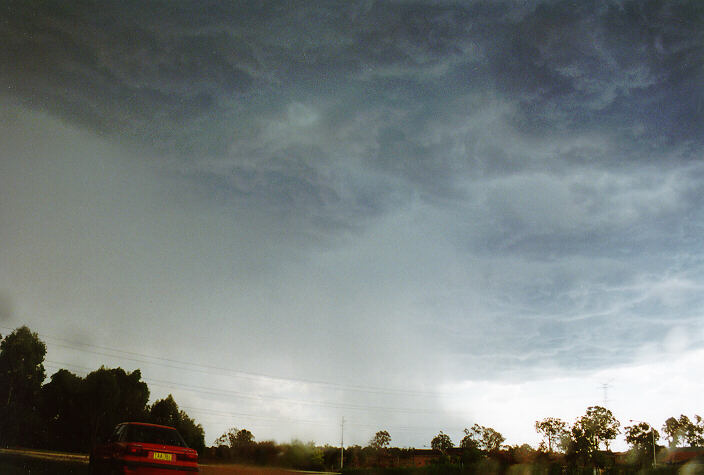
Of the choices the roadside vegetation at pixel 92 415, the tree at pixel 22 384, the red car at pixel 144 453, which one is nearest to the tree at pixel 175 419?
the roadside vegetation at pixel 92 415

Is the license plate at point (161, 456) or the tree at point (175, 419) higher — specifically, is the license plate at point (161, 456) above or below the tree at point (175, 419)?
above

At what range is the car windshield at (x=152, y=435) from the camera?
12664 millimetres

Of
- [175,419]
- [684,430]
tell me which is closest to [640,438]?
[684,430]

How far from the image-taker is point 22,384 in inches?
2581

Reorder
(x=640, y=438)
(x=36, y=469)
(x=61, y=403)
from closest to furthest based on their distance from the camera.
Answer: (x=36, y=469)
(x=61, y=403)
(x=640, y=438)

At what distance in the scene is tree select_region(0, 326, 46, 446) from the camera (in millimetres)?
63062

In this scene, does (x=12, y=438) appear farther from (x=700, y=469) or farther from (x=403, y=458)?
(x=700, y=469)

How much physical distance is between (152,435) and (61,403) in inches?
2711

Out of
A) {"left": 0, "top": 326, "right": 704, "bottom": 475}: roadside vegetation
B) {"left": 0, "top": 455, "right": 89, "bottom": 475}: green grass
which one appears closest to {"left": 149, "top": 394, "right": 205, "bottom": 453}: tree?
{"left": 0, "top": 326, "right": 704, "bottom": 475}: roadside vegetation

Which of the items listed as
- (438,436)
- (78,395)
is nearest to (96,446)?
(78,395)

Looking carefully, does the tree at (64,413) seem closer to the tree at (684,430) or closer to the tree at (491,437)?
the tree at (491,437)

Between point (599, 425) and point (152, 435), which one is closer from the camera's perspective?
point (152, 435)

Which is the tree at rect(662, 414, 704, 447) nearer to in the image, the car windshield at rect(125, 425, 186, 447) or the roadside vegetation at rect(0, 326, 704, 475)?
the roadside vegetation at rect(0, 326, 704, 475)

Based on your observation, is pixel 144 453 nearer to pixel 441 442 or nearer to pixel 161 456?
pixel 161 456
